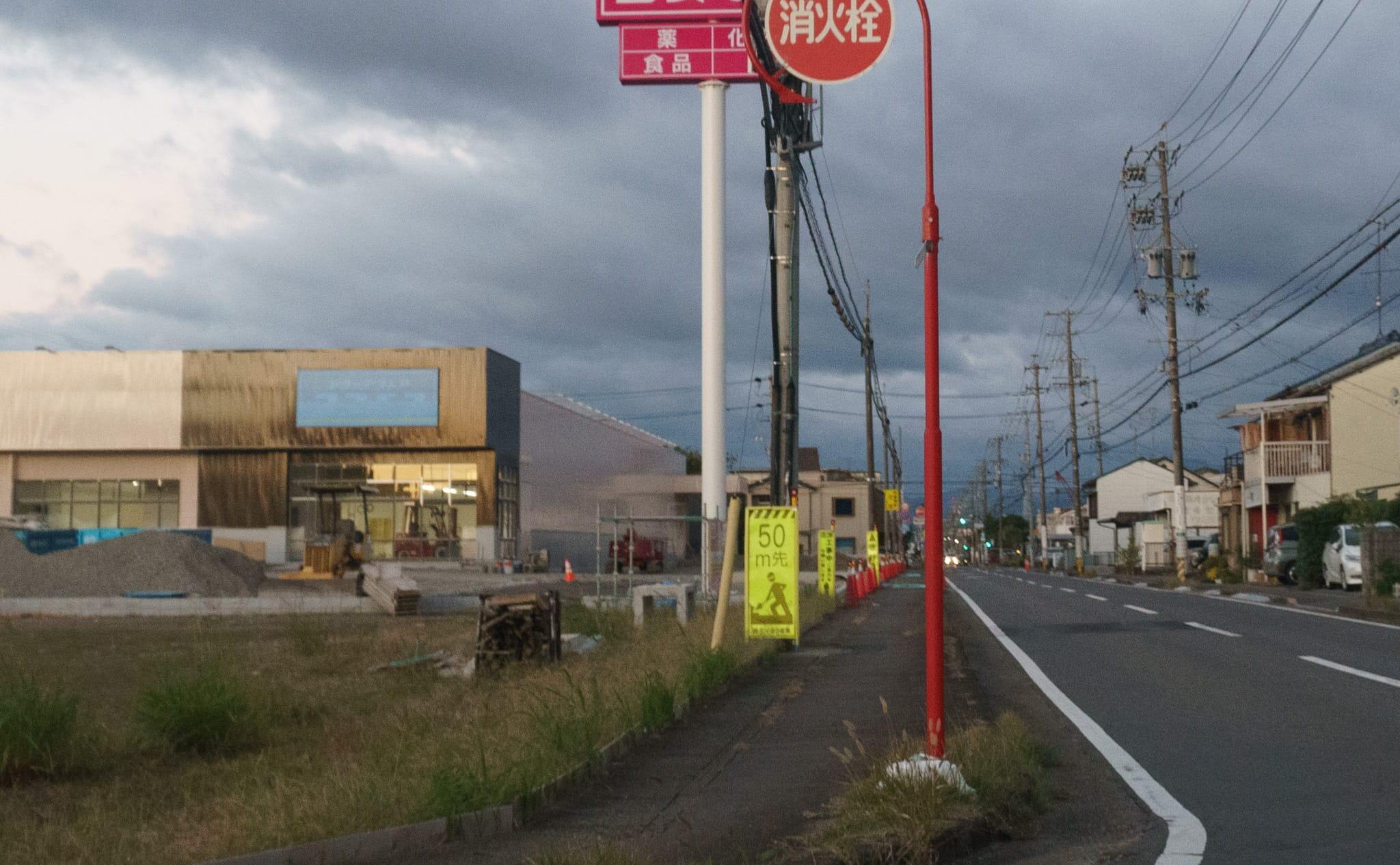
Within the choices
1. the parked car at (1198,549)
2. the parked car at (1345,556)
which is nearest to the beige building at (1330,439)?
the parked car at (1198,549)

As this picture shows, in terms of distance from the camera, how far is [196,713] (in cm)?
1089

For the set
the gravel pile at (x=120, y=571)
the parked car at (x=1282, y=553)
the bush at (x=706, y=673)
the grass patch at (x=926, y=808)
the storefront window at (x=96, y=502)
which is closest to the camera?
the grass patch at (x=926, y=808)

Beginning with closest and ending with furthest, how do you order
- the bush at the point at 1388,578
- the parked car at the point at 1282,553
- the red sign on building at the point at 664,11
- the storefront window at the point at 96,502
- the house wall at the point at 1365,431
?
the bush at the point at 1388,578 → the red sign on building at the point at 664,11 → the parked car at the point at 1282,553 → the house wall at the point at 1365,431 → the storefront window at the point at 96,502

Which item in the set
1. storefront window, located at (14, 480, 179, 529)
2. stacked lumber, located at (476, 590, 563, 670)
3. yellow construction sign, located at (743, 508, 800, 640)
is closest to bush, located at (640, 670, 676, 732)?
yellow construction sign, located at (743, 508, 800, 640)

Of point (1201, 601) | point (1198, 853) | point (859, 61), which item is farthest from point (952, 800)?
point (1201, 601)

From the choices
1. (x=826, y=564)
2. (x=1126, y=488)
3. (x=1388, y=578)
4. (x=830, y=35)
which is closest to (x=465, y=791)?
(x=830, y=35)

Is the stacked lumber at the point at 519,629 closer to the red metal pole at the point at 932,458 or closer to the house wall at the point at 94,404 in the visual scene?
the red metal pole at the point at 932,458

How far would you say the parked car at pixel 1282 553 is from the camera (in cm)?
3925

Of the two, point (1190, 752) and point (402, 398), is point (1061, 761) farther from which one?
point (402, 398)

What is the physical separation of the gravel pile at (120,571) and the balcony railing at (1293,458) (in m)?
37.7

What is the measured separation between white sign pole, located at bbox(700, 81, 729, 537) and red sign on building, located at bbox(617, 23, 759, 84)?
37cm

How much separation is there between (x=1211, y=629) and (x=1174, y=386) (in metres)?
25.5

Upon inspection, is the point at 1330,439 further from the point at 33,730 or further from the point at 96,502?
the point at 96,502

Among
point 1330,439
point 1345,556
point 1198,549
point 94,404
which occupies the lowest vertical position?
point 1198,549
